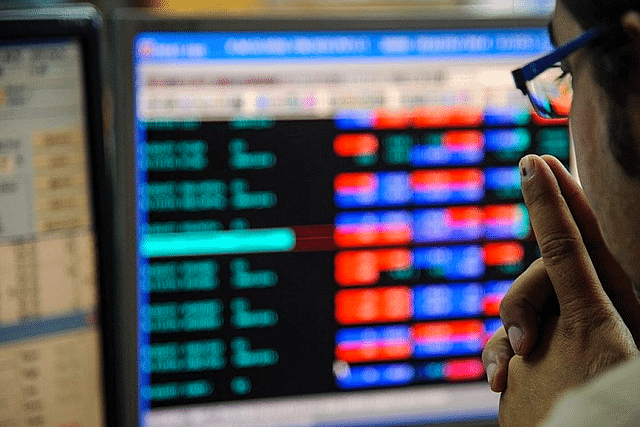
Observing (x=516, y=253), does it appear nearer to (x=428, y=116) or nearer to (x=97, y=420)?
(x=428, y=116)

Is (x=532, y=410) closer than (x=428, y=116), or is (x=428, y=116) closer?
(x=532, y=410)

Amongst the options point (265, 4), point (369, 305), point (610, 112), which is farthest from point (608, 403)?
point (265, 4)

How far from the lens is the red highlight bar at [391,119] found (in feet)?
3.04

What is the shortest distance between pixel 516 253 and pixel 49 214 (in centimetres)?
52

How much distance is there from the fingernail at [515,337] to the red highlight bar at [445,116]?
0.29 m

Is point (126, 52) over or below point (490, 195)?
over

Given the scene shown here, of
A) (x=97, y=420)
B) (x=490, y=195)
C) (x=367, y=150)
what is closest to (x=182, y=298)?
(x=97, y=420)

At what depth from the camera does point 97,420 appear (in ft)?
2.86

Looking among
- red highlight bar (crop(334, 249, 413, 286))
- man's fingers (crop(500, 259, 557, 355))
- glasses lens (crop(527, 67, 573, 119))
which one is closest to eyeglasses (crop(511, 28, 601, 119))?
glasses lens (crop(527, 67, 573, 119))

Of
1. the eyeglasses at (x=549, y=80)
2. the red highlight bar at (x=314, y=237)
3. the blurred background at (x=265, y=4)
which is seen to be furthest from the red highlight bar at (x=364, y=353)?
the blurred background at (x=265, y=4)

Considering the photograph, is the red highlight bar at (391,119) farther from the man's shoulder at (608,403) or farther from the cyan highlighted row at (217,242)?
the man's shoulder at (608,403)

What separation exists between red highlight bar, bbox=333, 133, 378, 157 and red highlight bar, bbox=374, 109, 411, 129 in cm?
2

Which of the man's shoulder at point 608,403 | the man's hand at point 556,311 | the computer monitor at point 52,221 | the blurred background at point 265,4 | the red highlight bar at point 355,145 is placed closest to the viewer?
the man's shoulder at point 608,403

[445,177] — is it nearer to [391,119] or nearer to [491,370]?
[391,119]
